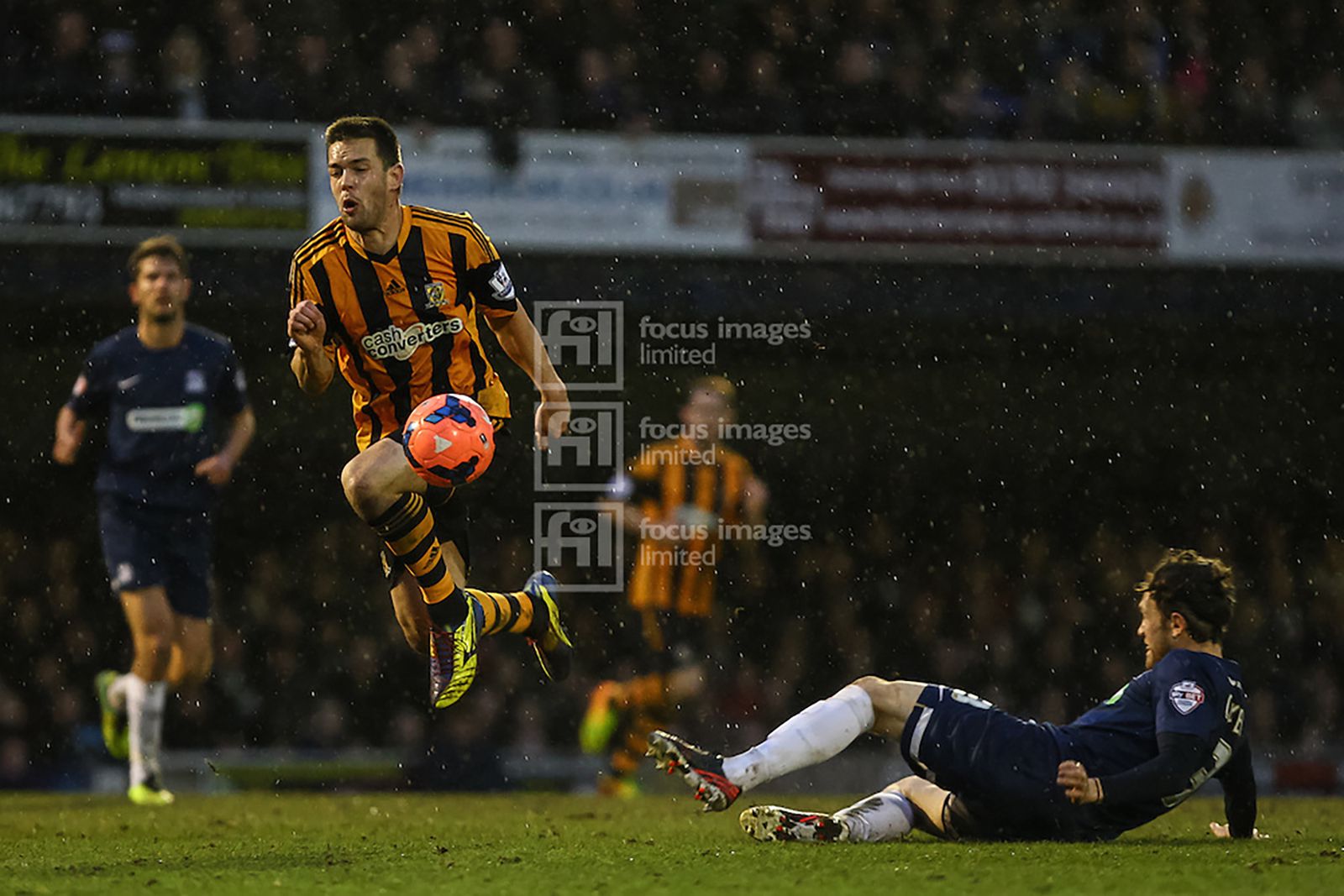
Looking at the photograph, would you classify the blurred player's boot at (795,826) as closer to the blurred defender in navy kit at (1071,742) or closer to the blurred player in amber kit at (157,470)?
the blurred defender in navy kit at (1071,742)

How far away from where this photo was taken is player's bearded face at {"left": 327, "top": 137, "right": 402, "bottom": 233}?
5.57 m

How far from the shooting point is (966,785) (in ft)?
15.7

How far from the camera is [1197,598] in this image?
4.79m

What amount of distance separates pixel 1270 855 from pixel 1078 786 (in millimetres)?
548

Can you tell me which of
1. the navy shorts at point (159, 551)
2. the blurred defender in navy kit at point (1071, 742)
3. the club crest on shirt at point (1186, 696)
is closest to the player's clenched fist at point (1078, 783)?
the blurred defender in navy kit at point (1071, 742)

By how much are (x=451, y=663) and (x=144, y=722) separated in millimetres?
2562

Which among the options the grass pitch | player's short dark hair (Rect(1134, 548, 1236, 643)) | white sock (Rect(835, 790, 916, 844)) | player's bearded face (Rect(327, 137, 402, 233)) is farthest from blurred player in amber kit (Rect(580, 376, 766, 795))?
player's short dark hair (Rect(1134, 548, 1236, 643))

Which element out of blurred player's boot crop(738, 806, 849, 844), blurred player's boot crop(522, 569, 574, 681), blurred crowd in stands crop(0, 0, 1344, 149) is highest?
blurred crowd in stands crop(0, 0, 1344, 149)

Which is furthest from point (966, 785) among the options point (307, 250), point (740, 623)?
point (740, 623)

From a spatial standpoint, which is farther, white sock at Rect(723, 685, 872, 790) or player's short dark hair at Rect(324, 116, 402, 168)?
player's short dark hair at Rect(324, 116, 402, 168)

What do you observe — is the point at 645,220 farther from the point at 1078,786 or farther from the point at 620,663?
the point at 1078,786

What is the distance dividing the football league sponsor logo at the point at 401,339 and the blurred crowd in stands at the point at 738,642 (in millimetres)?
4786

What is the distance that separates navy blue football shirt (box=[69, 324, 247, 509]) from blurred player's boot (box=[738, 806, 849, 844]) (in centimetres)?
375

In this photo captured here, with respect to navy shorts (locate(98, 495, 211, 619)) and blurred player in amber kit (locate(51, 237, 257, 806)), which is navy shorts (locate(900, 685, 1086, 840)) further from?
navy shorts (locate(98, 495, 211, 619))
